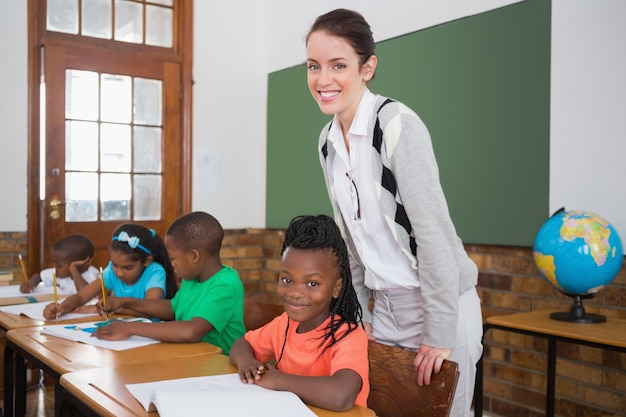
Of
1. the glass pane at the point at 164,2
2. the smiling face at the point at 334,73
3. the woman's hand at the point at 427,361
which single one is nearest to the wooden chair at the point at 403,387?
the woman's hand at the point at 427,361

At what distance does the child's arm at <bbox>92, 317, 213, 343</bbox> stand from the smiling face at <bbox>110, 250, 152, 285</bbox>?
28.1 inches

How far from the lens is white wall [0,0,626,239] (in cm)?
288

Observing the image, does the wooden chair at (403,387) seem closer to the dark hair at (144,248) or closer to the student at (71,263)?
the dark hair at (144,248)

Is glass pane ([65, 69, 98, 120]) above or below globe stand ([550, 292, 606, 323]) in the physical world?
above

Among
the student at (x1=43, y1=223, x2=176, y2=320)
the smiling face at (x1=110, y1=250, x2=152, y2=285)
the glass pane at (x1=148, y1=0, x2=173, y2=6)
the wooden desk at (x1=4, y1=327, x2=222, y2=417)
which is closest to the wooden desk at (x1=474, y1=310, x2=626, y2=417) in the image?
the wooden desk at (x1=4, y1=327, x2=222, y2=417)

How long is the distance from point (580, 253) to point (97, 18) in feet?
11.3

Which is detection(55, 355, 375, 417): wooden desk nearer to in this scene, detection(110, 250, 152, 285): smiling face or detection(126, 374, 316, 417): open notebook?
detection(126, 374, 316, 417): open notebook

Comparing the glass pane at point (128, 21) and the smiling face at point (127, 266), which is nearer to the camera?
the smiling face at point (127, 266)

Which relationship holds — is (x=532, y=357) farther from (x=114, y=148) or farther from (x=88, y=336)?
(x=114, y=148)

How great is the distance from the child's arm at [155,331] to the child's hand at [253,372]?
1.55 ft

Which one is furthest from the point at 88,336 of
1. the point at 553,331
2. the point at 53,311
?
the point at 553,331

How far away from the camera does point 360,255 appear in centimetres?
166

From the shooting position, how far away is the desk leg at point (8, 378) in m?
2.00

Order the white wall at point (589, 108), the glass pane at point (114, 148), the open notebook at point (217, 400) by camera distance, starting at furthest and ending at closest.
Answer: the glass pane at point (114, 148)
the white wall at point (589, 108)
the open notebook at point (217, 400)
